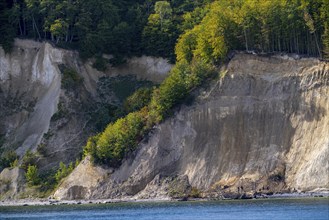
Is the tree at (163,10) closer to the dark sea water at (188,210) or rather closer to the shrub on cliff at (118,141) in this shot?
the shrub on cliff at (118,141)

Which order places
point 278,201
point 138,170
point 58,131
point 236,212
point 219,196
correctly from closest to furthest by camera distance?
point 236,212 → point 278,201 → point 219,196 → point 138,170 → point 58,131

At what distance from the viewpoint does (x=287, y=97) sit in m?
102

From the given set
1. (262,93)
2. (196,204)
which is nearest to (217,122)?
(262,93)

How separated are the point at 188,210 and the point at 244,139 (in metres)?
16.6

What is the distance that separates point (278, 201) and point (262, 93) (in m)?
15.6

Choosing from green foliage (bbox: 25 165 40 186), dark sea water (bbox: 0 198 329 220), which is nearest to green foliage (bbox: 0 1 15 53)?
green foliage (bbox: 25 165 40 186)

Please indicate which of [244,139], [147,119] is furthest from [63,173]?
[244,139]

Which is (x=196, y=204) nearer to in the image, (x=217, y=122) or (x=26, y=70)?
(x=217, y=122)

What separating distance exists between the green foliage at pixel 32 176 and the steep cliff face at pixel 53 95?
7.89ft

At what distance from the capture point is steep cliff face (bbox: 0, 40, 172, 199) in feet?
376

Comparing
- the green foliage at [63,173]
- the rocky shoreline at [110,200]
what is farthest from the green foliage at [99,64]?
the rocky shoreline at [110,200]

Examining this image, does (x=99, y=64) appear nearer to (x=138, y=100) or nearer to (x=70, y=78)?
(x=70, y=78)

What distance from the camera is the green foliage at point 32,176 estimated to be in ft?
360

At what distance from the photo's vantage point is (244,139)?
336 feet
